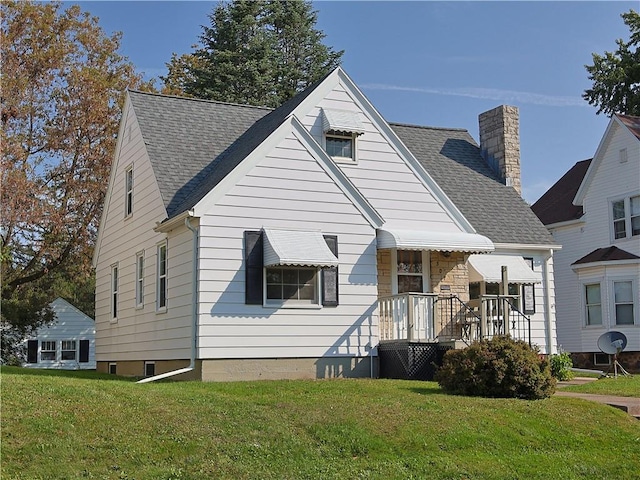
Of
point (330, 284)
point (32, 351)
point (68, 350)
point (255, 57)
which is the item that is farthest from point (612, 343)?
point (32, 351)

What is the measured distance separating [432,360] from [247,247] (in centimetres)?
488

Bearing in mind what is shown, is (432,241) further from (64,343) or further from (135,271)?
(64,343)

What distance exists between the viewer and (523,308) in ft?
73.8

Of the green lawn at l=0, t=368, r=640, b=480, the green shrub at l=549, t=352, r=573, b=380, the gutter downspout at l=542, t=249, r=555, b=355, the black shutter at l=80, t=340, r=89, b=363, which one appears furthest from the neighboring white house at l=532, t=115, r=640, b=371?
the black shutter at l=80, t=340, r=89, b=363

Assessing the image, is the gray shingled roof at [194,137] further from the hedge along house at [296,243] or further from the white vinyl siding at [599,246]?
the white vinyl siding at [599,246]

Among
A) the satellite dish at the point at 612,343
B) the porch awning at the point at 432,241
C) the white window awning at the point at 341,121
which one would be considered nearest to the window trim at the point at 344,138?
the white window awning at the point at 341,121

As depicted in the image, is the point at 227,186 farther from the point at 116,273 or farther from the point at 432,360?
the point at 116,273

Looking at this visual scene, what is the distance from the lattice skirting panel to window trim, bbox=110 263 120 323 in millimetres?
8879

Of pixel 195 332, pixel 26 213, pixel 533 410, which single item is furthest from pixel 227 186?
pixel 26 213

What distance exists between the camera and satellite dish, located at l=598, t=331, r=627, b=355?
22672mm

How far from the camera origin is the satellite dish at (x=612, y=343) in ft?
74.4

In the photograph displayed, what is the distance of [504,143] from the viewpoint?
976 inches

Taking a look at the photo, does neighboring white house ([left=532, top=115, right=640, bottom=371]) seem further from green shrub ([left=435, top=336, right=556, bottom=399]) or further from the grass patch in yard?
green shrub ([left=435, top=336, right=556, bottom=399])

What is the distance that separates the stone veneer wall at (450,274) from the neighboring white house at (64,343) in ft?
91.2
